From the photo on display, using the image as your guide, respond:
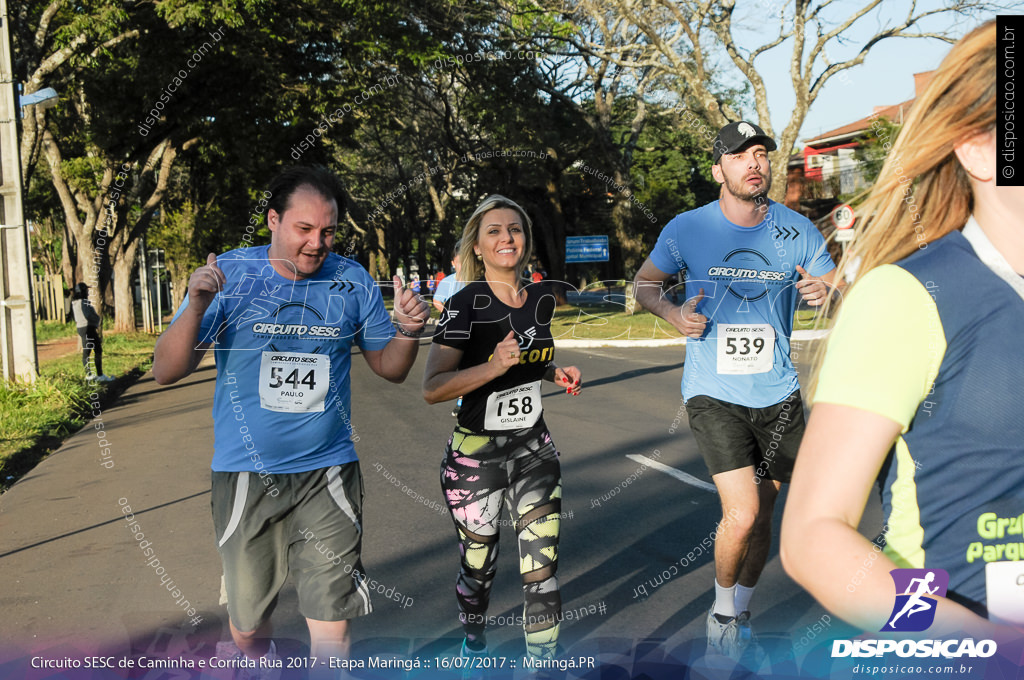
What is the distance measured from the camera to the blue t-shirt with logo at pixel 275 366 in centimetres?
303

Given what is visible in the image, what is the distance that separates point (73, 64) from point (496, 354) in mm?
14465

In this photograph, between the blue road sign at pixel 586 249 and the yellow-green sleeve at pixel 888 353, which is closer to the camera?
the yellow-green sleeve at pixel 888 353

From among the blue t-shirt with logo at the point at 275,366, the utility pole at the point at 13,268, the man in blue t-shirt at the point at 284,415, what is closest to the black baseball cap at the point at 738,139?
the man in blue t-shirt at the point at 284,415

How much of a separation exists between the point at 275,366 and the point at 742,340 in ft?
6.37

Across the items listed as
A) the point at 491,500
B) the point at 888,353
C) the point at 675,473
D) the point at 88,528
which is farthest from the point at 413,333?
the point at 675,473

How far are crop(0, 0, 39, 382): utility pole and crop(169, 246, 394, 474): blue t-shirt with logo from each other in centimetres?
1028

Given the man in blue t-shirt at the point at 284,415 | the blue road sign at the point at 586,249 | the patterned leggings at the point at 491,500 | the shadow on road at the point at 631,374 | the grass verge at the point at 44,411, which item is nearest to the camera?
the man in blue t-shirt at the point at 284,415

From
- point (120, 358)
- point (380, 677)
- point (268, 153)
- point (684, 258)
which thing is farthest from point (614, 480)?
point (268, 153)

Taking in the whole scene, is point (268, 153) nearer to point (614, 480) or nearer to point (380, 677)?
point (614, 480)

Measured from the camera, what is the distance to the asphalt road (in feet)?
12.9

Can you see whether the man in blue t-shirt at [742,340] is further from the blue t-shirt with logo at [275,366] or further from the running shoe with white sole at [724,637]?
the blue t-shirt with logo at [275,366]

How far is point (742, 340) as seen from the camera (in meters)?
3.80

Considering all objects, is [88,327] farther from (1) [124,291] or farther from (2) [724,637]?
(2) [724,637]

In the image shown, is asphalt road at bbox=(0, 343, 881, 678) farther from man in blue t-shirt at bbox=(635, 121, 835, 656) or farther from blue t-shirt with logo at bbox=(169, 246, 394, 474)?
blue t-shirt with logo at bbox=(169, 246, 394, 474)
